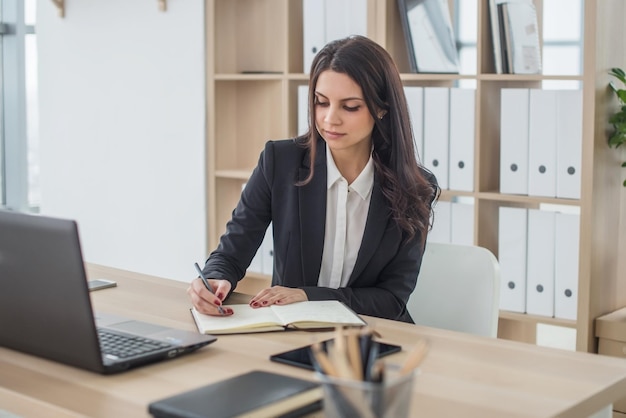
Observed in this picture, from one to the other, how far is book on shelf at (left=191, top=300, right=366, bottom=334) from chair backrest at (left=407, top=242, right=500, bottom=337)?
0.36m

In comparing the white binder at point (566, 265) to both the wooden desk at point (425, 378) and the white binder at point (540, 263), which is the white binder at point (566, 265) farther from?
the wooden desk at point (425, 378)

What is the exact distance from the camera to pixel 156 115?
4188 millimetres

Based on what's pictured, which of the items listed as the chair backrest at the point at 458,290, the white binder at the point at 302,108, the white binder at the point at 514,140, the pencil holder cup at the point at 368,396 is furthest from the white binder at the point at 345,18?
the pencil holder cup at the point at 368,396

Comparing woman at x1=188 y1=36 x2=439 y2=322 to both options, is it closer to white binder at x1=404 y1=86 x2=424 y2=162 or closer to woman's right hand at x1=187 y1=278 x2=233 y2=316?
woman's right hand at x1=187 y1=278 x2=233 y2=316

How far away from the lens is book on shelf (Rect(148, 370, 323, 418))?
1.29 metres

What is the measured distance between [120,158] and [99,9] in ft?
2.29

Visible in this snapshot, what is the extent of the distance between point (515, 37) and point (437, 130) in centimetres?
42

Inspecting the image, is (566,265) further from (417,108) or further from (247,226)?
(247,226)

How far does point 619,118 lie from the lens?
9.76 ft

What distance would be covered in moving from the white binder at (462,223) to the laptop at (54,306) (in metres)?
1.78

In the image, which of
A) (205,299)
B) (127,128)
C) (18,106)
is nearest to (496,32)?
(205,299)

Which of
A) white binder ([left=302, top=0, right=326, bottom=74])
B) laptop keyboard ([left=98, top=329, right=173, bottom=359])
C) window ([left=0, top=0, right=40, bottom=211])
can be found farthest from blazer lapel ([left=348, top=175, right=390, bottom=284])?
window ([left=0, top=0, right=40, bottom=211])

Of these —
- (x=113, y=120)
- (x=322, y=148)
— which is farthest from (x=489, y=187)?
(x=113, y=120)

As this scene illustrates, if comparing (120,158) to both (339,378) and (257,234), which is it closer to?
(257,234)
